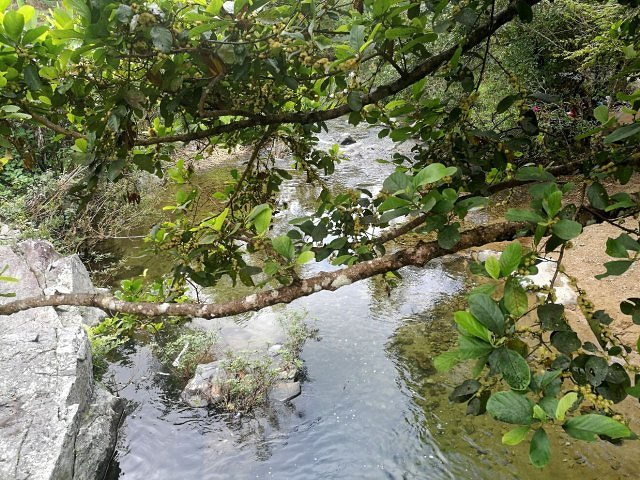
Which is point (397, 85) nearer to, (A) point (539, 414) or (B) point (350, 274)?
(B) point (350, 274)

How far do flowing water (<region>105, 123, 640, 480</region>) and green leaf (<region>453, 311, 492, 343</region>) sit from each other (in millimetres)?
2667

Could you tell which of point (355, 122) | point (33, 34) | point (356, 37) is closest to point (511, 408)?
point (356, 37)

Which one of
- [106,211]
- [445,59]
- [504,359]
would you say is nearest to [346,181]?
[106,211]

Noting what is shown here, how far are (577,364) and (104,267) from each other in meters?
7.73

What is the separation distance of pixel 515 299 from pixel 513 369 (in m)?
0.22

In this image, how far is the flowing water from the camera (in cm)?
415

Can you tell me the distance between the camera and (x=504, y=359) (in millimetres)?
698

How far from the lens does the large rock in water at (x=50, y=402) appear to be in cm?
361

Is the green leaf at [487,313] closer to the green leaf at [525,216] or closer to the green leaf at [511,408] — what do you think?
the green leaf at [511,408]

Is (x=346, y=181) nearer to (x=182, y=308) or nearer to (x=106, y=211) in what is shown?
(x=106, y=211)

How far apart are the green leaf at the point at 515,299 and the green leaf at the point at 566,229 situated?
121mm

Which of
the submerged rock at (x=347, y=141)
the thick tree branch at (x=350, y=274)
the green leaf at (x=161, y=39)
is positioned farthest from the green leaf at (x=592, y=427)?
the submerged rock at (x=347, y=141)

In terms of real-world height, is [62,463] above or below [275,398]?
above

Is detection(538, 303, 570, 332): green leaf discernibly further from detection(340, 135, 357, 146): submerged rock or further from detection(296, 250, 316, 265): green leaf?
detection(340, 135, 357, 146): submerged rock
